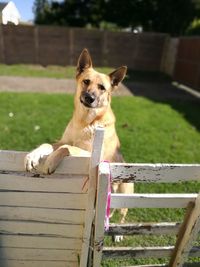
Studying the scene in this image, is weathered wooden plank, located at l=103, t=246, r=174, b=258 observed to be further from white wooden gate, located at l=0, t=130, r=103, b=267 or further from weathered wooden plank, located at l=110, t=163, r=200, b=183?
weathered wooden plank, located at l=110, t=163, r=200, b=183

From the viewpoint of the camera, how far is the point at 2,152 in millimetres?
2285

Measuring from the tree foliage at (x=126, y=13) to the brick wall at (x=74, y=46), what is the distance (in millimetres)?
5751

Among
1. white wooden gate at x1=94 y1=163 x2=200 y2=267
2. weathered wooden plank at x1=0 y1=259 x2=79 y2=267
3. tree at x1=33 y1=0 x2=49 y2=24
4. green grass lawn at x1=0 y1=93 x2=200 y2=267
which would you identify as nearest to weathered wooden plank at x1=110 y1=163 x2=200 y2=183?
white wooden gate at x1=94 y1=163 x2=200 y2=267

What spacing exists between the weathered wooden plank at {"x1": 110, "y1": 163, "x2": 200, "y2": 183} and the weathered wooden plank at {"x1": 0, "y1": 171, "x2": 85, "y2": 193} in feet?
0.90

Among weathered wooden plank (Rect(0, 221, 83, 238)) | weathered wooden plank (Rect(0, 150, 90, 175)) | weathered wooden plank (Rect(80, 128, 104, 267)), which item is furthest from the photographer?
weathered wooden plank (Rect(0, 221, 83, 238))

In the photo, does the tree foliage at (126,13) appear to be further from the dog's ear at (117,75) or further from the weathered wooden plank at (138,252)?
the weathered wooden plank at (138,252)

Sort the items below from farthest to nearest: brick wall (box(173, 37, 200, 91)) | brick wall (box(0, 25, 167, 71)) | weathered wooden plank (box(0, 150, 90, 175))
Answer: brick wall (box(0, 25, 167, 71)) → brick wall (box(173, 37, 200, 91)) → weathered wooden plank (box(0, 150, 90, 175))

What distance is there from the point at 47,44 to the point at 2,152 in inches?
646

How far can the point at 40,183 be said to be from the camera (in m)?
2.44

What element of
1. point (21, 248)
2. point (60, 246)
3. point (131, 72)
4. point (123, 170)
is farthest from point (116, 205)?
point (131, 72)

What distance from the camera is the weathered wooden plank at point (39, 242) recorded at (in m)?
2.62

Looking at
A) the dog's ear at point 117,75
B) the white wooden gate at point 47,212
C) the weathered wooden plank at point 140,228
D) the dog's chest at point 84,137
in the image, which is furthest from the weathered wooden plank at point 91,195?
the dog's ear at point 117,75

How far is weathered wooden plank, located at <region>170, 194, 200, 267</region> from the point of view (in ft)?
8.18

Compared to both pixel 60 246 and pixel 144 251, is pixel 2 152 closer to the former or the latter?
pixel 60 246
